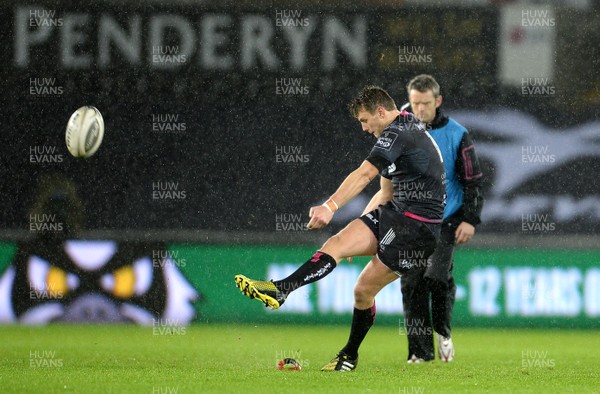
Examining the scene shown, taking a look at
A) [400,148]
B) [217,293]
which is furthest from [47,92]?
[400,148]

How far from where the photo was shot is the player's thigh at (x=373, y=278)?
26.1ft

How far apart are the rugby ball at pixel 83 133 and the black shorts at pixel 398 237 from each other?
2.94 meters

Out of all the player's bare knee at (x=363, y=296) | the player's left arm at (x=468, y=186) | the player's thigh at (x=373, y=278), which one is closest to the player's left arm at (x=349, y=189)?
the player's thigh at (x=373, y=278)

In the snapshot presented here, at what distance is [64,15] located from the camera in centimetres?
1450

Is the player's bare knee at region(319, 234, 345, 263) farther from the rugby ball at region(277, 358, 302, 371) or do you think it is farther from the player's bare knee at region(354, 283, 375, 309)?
the rugby ball at region(277, 358, 302, 371)

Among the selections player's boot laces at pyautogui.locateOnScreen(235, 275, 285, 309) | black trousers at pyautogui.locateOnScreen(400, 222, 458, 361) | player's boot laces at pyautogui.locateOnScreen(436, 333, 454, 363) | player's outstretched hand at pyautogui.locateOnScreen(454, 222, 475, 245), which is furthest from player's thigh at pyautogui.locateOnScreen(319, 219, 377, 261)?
player's boot laces at pyautogui.locateOnScreen(436, 333, 454, 363)

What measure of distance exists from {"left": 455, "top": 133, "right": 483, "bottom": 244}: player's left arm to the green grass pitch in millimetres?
1038

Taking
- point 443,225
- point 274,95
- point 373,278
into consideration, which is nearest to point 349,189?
point 373,278

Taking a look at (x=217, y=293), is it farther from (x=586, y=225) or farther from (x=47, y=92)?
(x=586, y=225)

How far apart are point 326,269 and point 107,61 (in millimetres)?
7498

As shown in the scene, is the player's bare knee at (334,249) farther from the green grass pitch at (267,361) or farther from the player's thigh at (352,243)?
the green grass pitch at (267,361)

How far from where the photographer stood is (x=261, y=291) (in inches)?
289

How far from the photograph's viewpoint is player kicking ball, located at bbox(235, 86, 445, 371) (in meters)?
7.75

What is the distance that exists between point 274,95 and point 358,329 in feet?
21.8
